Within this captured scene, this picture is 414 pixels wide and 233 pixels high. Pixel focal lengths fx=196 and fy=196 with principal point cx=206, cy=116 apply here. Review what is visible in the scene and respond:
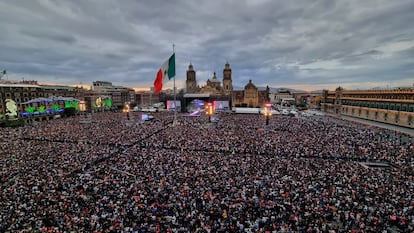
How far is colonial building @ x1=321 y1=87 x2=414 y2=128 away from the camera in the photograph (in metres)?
36.1

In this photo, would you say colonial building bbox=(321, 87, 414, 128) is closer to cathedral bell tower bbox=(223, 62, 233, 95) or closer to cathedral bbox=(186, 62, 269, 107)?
cathedral bbox=(186, 62, 269, 107)

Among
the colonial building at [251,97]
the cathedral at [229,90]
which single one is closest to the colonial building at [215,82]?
the cathedral at [229,90]

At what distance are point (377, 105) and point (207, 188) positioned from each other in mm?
50431

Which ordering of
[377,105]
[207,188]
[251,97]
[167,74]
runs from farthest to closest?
[251,97]
[377,105]
[167,74]
[207,188]

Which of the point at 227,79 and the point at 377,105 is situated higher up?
the point at 227,79

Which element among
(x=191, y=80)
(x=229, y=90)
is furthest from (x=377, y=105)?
(x=191, y=80)

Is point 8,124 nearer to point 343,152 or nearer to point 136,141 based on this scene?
point 136,141

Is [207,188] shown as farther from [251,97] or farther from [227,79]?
[227,79]

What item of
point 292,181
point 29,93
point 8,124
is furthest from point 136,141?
point 29,93

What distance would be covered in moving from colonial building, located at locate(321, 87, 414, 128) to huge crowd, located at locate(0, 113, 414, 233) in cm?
2401

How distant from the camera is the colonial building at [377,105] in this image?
36.1m

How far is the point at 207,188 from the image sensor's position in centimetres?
1182

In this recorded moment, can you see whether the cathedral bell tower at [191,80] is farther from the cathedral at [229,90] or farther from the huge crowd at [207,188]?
the huge crowd at [207,188]

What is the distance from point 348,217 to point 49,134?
3357cm
